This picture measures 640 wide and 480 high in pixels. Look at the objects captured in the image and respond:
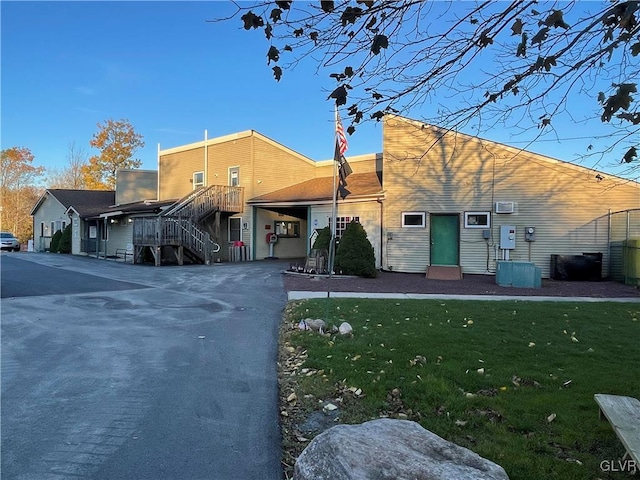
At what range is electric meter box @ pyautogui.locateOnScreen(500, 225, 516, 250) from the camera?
15.0 metres

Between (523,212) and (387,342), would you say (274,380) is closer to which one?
(387,342)

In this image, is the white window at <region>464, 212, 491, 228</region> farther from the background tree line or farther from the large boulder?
the background tree line

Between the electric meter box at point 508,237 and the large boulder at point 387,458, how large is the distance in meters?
13.8

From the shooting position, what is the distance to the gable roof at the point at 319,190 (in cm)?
1808

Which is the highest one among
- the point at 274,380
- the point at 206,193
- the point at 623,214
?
the point at 206,193

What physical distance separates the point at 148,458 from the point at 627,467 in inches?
126

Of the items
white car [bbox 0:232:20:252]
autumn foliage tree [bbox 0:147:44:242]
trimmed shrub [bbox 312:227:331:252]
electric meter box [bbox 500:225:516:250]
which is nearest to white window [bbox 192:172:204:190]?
trimmed shrub [bbox 312:227:331:252]

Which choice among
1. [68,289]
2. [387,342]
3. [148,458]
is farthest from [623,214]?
[68,289]

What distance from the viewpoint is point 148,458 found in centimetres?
303

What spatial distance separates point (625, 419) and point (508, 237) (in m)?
13.0

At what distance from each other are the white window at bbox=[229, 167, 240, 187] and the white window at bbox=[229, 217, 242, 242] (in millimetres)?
1892

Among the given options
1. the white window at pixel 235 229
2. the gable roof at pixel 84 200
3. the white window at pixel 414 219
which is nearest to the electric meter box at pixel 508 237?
the white window at pixel 414 219

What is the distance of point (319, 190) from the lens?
68.6 ft

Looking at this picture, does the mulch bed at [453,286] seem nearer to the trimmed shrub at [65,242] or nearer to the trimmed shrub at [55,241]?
the trimmed shrub at [65,242]
